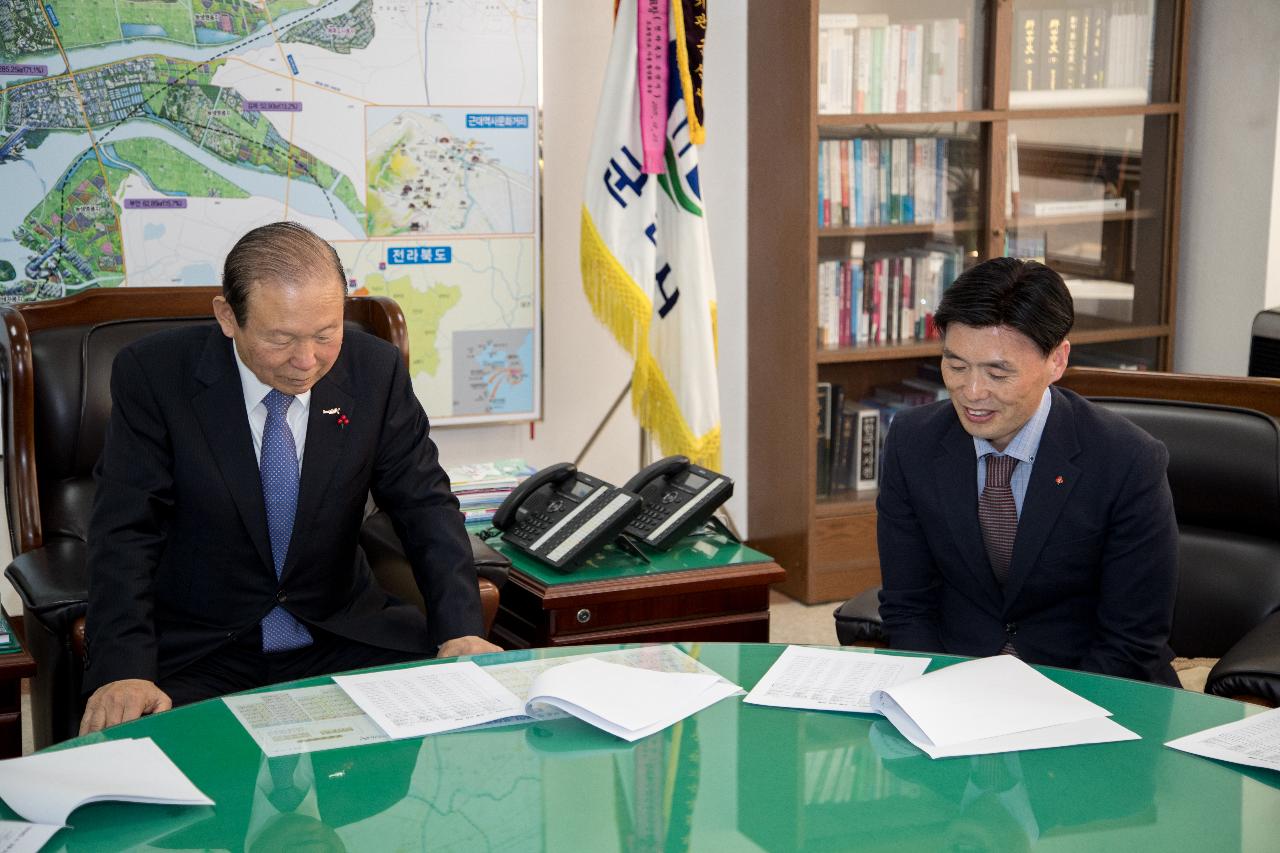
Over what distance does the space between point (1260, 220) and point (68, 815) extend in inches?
164

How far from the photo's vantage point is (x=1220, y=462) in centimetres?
243

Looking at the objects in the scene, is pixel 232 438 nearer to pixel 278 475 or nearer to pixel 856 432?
pixel 278 475

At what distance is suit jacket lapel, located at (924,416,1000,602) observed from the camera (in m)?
2.31

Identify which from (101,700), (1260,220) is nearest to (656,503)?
(101,700)

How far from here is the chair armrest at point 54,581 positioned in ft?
7.82

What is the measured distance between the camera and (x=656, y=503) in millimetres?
3045

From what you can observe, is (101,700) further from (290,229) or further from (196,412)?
(290,229)

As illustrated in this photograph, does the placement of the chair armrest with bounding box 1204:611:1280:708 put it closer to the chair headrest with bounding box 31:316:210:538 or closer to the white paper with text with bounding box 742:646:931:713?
the white paper with text with bounding box 742:646:931:713

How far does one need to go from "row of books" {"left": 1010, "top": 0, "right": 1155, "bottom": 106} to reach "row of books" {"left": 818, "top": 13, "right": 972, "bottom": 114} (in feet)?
0.74

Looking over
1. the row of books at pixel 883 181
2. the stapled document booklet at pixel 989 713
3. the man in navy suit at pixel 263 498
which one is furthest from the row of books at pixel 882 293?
the stapled document booklet at pixel 989 713

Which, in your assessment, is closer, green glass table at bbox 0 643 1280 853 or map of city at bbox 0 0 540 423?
green glass table at bbox 0 643 1280 853

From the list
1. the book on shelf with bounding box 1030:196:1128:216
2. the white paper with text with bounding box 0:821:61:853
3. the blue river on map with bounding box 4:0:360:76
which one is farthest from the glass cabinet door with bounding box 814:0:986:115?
the white paper with text with bounding box 0:821:61:853

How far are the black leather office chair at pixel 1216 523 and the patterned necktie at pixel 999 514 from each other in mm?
231

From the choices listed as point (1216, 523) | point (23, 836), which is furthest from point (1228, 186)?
point (23, 836)
